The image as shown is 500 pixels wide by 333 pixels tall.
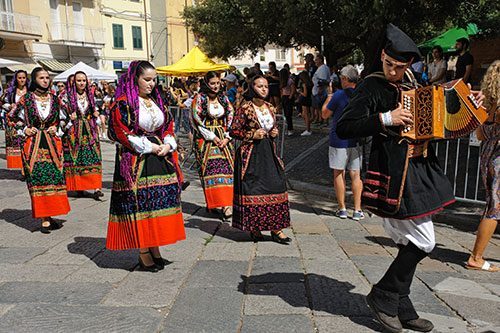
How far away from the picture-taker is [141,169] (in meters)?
4.42

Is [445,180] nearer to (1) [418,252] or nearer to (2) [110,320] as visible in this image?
(1) [418,252]

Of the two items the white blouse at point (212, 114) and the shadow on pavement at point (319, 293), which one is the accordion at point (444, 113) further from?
the white blouse at point (212, 114)

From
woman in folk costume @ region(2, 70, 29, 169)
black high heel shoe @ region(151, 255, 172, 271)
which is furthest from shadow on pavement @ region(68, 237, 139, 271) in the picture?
woman in folk costume @ region(2, 70, 29, 169)

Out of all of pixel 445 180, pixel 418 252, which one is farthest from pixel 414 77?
pixel 418 252

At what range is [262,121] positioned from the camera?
5.51m

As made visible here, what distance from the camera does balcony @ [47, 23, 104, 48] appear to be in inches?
1340

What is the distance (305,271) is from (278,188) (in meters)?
1.21

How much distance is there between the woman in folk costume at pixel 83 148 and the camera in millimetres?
7884

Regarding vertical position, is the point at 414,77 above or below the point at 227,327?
above

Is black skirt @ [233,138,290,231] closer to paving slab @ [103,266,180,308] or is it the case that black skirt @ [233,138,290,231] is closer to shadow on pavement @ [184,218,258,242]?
shadow on pavement @ [184,218,258,242]

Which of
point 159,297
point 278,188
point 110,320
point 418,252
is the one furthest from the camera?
point 278,188

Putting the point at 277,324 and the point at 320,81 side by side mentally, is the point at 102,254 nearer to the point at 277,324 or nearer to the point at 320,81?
the point at 277,324

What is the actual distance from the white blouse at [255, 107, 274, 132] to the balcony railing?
28444 millimetres

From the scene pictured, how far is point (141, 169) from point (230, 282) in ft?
4.20
